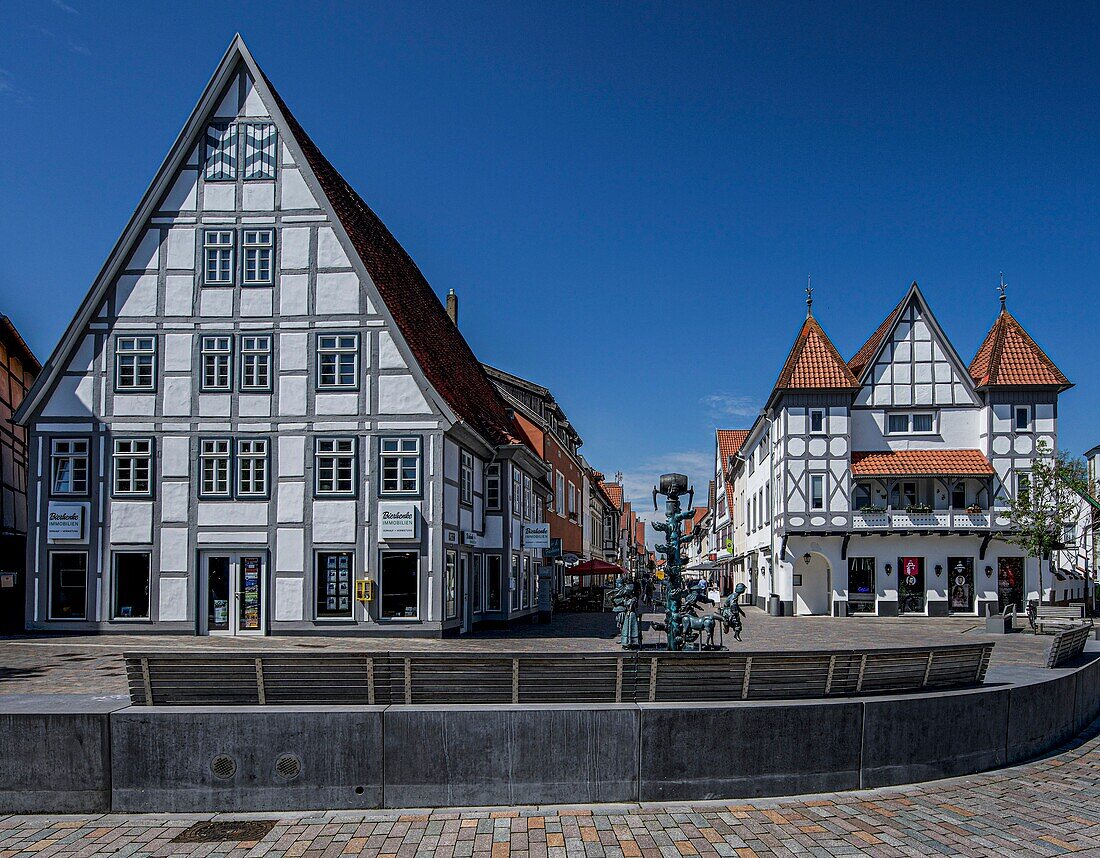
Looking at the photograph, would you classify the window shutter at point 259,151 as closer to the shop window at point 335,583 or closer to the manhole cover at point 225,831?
the shop window at point 335,583

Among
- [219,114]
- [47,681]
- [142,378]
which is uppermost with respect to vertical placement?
[219,114]

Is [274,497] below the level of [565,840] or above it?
above

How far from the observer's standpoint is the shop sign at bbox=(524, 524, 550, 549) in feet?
105

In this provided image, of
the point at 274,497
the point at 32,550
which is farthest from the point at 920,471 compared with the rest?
the point at 32,550

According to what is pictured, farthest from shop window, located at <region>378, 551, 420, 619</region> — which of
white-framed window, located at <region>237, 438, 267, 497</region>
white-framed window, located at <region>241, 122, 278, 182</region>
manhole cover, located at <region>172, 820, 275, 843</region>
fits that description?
manhole cover, located at <region>172, 820, 275, 843</region>

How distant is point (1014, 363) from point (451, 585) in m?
26.2

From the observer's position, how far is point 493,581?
29609mm

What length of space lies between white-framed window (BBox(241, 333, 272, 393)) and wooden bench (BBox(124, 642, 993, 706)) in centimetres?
1630

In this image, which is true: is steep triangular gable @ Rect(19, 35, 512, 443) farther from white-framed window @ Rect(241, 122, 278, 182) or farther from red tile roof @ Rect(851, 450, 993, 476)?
red tile roof @ Rect(851, 450, 993, 476)

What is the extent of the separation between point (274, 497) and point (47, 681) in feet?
31.0

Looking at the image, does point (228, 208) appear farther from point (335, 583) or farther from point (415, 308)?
point (335, 583)

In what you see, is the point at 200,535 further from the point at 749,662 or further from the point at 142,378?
the point at 749,662

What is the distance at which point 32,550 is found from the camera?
24766 mm

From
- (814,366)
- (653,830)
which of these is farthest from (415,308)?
(653,830)
